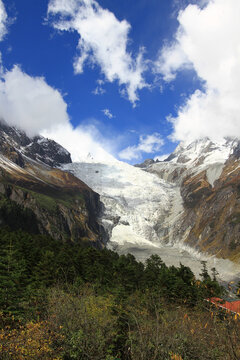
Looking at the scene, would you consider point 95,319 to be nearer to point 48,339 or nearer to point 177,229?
point 48,339

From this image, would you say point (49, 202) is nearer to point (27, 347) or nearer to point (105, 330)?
point (105, 330)

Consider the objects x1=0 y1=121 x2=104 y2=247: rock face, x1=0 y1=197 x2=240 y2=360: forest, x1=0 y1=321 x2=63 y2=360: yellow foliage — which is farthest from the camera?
x1=0 y1=121 x2=104 y2=247: rock face

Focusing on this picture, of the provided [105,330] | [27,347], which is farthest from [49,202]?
[27,347]

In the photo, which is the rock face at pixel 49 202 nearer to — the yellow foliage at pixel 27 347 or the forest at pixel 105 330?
the forest at pixel 105 330

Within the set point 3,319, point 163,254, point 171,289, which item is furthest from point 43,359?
point 163,254

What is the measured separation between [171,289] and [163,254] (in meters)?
95.1

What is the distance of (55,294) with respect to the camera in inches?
738

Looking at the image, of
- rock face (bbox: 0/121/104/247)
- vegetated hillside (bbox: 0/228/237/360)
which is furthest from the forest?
rock face (bbox: 0/121/104/247)

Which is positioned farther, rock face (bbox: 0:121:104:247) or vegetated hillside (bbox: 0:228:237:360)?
rock face (bbox: 0:121:104:247)

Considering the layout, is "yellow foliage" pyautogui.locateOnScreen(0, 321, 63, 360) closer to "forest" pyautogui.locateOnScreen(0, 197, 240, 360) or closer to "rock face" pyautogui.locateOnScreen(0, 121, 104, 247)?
"forest" pyautogui.locateOnScreen(0, 197, 240, 360)

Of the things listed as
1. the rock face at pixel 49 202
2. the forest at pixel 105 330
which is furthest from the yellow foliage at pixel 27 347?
the rock face at pixel 49 202

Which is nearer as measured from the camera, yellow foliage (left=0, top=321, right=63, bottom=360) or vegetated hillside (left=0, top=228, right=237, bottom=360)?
yellow foliage (left=0, top=321, right=63, bottom=360)

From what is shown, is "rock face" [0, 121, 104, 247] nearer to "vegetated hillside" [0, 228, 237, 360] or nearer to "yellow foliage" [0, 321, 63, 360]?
"vegetated hillside" [0, 228, 237, 360]

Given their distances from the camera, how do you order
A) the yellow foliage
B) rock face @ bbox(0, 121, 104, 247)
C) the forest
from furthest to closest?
rock face @ bbox(0, 121, 104, 247)
the forest
the yellow foliage
